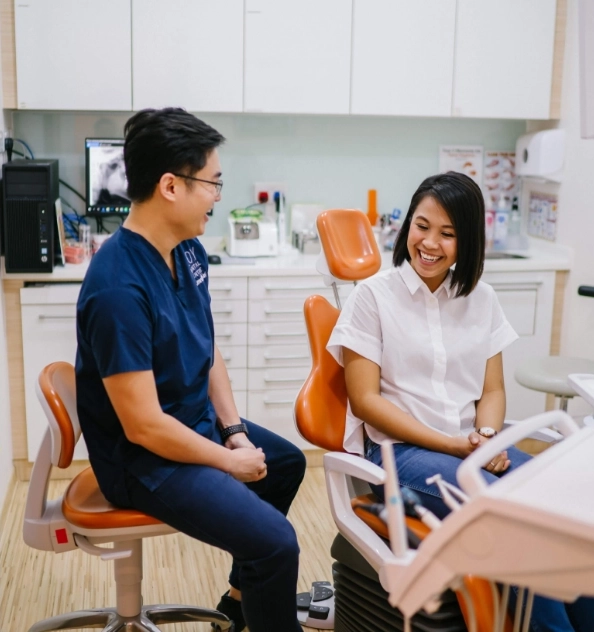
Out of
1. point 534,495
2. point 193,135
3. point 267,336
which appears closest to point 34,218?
point 267,336

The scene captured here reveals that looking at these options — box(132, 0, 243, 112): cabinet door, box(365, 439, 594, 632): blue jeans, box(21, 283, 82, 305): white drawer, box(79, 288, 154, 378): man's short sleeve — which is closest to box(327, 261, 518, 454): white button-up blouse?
box(365, 439, 594, 632): blue jeans

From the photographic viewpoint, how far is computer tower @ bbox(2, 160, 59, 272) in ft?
9.82

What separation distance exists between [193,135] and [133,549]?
3.18 ft

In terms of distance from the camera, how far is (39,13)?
10.2 feet

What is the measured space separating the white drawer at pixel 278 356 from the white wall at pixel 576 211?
1.12 m

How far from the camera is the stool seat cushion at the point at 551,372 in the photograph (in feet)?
9.05

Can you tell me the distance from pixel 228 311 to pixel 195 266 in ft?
4.10

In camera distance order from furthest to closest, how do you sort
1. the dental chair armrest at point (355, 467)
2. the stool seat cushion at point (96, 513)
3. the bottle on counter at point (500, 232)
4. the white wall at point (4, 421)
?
1. the bottle on counter at point (500, 232)
2. the white wall at point (4, 421)
3. the stool seat cushion at point (96, 513)
4. the dental chair armrest at point (355, 467)

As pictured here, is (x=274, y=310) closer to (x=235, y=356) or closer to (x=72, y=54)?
(x=235, y=356)

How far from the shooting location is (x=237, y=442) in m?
2.05

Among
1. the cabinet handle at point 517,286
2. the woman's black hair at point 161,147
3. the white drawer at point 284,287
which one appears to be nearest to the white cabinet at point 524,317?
the cabinet handle at point 517,286

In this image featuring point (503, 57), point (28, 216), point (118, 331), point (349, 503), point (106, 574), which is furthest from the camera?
point (503, 57)

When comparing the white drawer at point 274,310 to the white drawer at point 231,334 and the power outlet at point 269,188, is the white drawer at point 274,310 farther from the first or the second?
the power outlet at point 269,188

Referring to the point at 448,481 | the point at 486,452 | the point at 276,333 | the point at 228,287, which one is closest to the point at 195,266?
the point at 448,481
